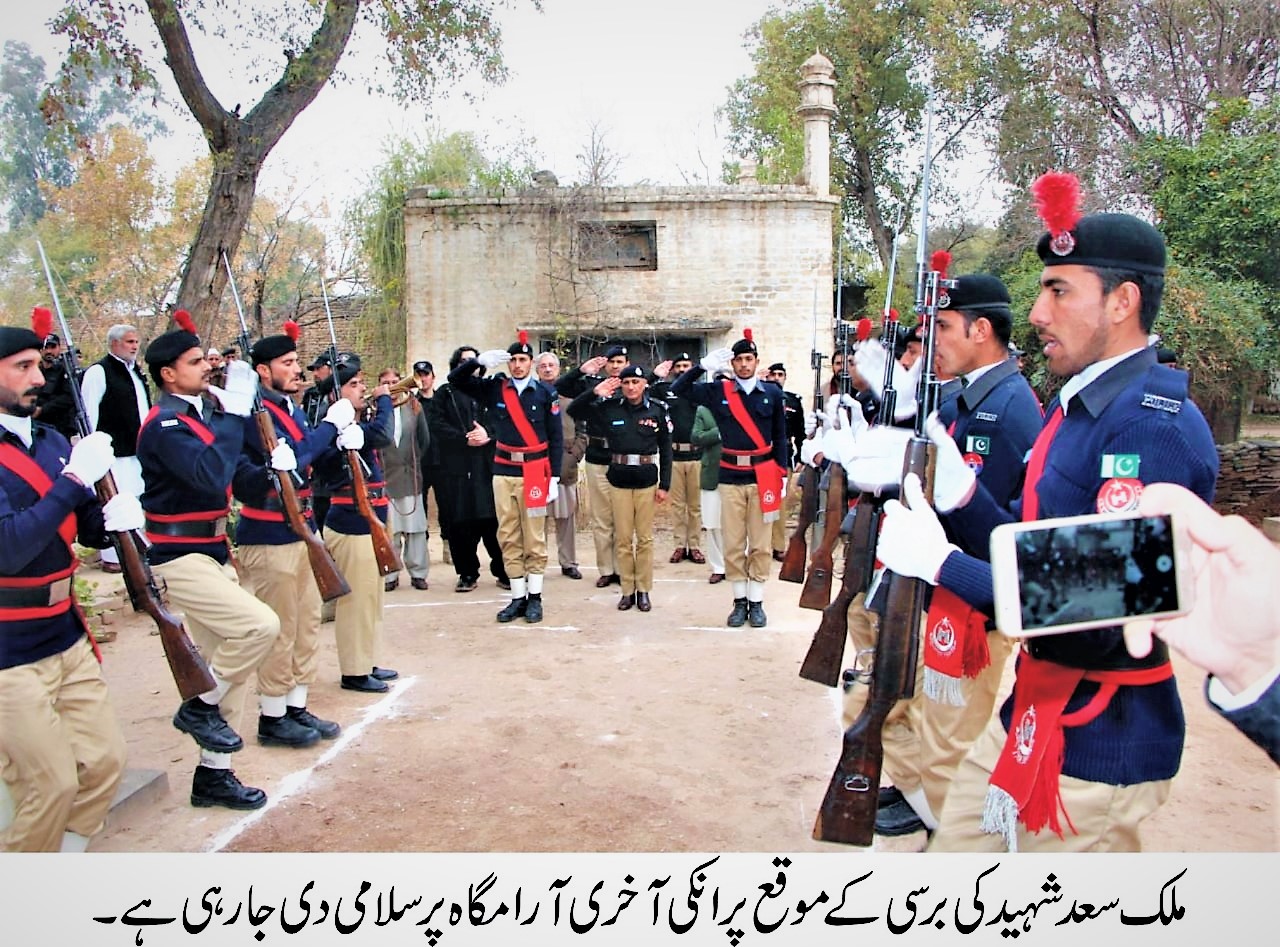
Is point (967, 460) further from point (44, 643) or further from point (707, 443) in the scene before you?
point (707, 443)

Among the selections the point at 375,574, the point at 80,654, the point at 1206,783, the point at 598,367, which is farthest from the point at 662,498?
the point at 80,654

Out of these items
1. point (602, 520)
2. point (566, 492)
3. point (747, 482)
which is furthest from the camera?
point (566, 492)

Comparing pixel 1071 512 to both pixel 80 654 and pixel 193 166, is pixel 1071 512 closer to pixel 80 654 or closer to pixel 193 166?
pixel 80 654

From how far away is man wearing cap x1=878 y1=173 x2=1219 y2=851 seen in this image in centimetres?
196

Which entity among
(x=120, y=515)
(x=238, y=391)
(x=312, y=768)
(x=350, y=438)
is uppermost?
(x=238, y=391)

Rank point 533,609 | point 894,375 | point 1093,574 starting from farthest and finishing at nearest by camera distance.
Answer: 1. point 533,609
2. point 894,375
3. point 1093,574

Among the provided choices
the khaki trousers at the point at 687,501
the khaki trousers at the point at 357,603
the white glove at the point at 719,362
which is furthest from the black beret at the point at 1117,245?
the khaki trousers at the point at 687,501

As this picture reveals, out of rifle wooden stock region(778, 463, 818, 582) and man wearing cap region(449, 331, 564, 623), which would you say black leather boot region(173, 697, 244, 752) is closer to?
rifle wooden stock region(778, 463, 818, 582)

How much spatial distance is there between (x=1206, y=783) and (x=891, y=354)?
221 cm

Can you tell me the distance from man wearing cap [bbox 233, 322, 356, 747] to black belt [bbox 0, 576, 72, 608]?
1239 mm

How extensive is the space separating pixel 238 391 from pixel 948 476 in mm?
2828

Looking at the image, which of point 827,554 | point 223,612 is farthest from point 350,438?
point 827,554

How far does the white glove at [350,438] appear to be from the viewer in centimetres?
492

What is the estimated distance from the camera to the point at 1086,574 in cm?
170
